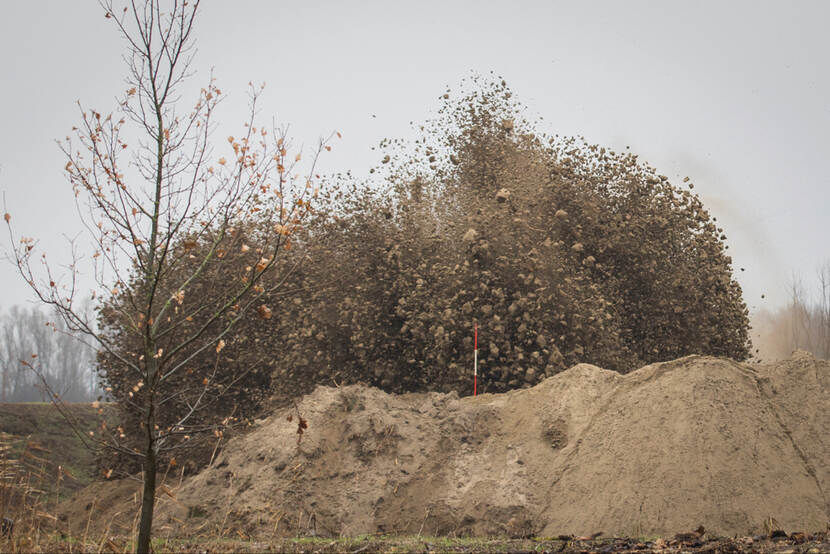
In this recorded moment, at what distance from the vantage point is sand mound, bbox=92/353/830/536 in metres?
8.95

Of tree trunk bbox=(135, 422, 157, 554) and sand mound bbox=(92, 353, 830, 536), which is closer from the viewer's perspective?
tree trunk bbox=(135, 422, 157, 554)

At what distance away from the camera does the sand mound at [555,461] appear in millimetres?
8953

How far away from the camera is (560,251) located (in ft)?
56.9

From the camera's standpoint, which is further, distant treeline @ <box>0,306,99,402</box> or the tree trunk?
distant treeline @ <box>0,306,99,402</box>

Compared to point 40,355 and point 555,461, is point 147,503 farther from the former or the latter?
point 40,355

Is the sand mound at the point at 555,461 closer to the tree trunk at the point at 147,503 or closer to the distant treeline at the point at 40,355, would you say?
the tree trunk at the point at 147,503

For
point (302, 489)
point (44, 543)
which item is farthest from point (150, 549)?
point (302, 489)

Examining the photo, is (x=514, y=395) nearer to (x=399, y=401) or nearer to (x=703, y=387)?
(x=399, y=401)

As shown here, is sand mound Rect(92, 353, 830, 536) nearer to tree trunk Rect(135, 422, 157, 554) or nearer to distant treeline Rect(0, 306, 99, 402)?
tree trunk Rect(135, 422, 157, 554)

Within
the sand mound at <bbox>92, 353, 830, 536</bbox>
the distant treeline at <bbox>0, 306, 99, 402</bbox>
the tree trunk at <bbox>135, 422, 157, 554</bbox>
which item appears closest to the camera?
the tree trunk at <bbox>135, 422, 157, 554</bbox>

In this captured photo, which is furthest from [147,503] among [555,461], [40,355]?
[40,355]

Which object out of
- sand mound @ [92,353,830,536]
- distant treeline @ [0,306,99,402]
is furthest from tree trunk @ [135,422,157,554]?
distant treeline @ [0,306,99,402]

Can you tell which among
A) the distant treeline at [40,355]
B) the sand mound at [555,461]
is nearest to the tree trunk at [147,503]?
the sand mound at [555,461]

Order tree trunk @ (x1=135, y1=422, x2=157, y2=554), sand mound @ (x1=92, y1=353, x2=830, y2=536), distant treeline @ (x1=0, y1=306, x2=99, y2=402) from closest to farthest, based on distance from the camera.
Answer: tree trunk @ (x1=135, y1=422, x2=157, y2=554), sand mound @ (x1=92, y1=353, x2=830, y2=536), distant treeline @ (x1=0, y1=306, x2=99, y2=402)
